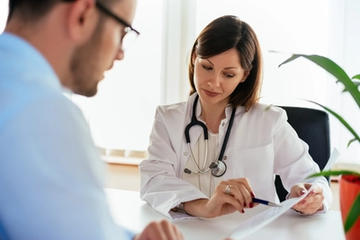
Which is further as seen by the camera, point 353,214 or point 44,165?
point 353,214

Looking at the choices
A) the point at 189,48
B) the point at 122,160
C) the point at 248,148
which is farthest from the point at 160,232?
the point at 122,160

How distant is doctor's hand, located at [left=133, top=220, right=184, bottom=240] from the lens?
0.96 meters

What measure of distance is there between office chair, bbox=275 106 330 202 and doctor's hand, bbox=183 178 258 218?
525 mm

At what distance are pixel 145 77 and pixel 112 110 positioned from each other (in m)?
0.42

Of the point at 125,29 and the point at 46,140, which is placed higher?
the point at 125,29

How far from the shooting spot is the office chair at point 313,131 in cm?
175

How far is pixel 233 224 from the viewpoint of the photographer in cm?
133

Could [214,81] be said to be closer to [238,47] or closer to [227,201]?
[238,47]

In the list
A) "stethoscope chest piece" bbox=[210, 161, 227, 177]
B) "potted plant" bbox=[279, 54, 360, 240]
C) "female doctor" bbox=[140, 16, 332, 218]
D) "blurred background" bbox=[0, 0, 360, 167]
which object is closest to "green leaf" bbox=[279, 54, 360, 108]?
"potted plant" bbox=[279, 54, 360, 240]

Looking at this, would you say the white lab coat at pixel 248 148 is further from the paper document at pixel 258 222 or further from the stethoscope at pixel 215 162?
the paper document at pixel 258 222

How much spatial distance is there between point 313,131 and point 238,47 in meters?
0.43

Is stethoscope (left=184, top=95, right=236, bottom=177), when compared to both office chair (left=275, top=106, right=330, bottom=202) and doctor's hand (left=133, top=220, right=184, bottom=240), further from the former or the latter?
doctor's hand (left=133, top=220, right=184, bottom=240)

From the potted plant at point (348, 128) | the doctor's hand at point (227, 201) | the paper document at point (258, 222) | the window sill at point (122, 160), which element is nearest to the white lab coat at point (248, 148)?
the doctor's hand at point (227, 201)

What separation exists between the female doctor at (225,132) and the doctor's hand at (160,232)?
2.01 ft
